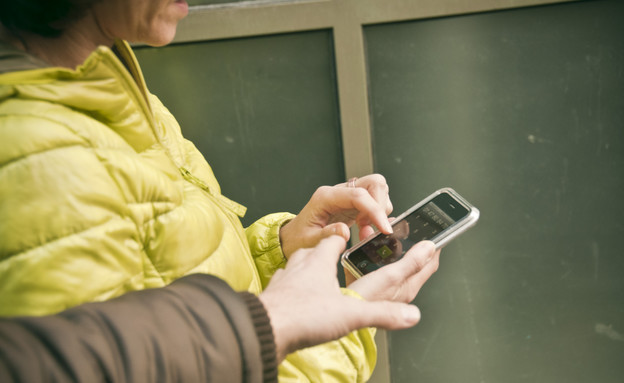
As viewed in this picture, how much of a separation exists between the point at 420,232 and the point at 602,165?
0.82m

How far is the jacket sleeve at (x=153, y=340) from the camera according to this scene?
373 millimetres

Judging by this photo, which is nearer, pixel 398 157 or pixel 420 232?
pixel 420 232

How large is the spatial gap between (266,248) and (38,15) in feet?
1.90

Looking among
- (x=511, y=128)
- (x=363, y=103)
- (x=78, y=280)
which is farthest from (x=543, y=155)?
(x=78, y=280)

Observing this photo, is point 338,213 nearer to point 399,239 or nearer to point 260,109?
point 399,239

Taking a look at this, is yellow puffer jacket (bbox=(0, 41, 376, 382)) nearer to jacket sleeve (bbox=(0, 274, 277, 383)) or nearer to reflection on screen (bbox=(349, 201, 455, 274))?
jacket sleeve (bbox=(0, 274, 277, 383))

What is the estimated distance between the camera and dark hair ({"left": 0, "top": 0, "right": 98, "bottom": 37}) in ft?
2.02

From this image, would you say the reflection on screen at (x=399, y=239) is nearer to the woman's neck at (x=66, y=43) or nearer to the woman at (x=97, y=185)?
the woman at (x=97, y=185)

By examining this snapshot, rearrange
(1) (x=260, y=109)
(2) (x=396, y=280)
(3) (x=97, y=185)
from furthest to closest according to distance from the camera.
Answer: (1) (x=260, y=109)
(2) (x=396, y=280)
(3) (x=97, y=185)

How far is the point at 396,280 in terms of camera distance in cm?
77

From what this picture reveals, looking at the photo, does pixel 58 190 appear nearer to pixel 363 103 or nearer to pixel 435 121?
pixel 363 103

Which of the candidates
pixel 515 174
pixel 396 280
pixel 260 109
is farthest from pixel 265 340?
pixel 515 174

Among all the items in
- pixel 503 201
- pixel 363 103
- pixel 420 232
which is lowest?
pixel 503 201

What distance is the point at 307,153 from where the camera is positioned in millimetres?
1485
